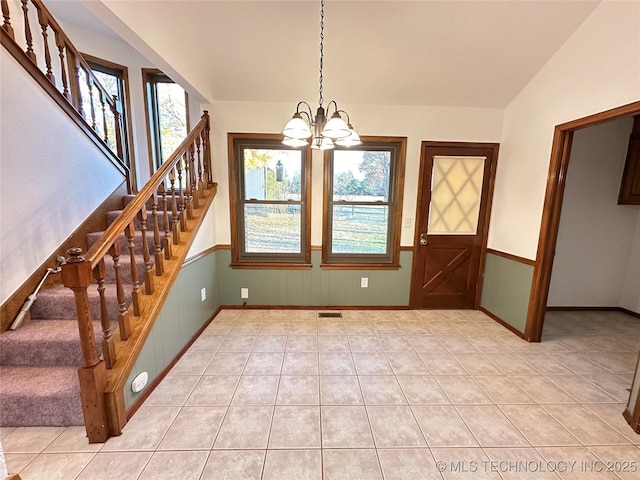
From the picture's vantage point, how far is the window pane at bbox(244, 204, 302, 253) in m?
3.46

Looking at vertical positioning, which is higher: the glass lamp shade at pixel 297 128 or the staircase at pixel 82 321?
the glass lamp shade at pixel 297 128

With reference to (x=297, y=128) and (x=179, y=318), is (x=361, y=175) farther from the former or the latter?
(x=179, y=318)

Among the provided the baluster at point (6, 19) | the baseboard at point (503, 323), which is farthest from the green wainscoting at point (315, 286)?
the baluster at point (6, 19)

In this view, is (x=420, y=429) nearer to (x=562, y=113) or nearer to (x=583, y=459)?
(x=583, y=459)

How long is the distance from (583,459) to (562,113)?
8.93 feet

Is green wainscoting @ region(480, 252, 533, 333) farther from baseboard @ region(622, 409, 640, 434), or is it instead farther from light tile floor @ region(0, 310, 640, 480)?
baseboard @ region(622, 409, 640, 434)

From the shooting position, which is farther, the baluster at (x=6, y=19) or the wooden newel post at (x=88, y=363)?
the baluster at (x=6, y=19)

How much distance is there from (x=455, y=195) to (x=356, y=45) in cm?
204

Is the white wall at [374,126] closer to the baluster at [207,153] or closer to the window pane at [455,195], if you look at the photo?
the baluster at [207,153]

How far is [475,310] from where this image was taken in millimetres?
3650

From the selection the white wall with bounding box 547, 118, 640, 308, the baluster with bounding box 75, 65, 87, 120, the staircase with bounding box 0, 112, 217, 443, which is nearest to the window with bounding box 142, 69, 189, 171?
the baluster with bounding box 75, 65, 87, 120

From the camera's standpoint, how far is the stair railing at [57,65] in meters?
2.05

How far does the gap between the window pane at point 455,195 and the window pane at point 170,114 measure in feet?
11.8

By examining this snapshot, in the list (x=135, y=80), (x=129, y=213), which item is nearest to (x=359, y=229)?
(x=129, y=213)
